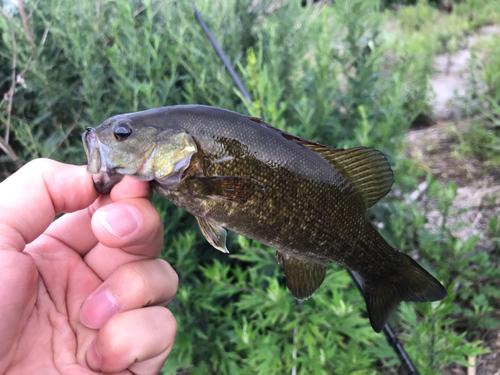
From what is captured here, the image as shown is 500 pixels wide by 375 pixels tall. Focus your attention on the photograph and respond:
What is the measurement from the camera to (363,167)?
1223mm

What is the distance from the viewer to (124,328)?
127 centimetres

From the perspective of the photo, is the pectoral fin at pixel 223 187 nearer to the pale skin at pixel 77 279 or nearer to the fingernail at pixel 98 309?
the pale skin at pixel 77 279

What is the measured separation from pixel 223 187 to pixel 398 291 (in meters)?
0.82

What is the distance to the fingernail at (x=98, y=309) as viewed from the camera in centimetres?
128

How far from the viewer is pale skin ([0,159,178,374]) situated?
1156mm

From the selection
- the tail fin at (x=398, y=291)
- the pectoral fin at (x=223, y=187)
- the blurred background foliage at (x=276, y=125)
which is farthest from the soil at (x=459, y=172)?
the pectoral fin at (x=223, y=187)

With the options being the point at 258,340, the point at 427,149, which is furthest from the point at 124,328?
the point at 427,149

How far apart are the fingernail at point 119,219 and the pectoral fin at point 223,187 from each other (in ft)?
0.90

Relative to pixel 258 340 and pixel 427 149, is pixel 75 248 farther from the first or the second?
pixel 427 149

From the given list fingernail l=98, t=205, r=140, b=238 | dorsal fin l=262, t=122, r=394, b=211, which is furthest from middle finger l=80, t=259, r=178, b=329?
dorsal fin l=262, t=122, r=394, b=211

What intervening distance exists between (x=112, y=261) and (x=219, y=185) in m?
0.75

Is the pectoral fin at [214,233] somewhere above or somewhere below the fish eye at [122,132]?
below

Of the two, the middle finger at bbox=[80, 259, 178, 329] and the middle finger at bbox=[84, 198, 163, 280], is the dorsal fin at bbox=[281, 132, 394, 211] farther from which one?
the middle finger at bbox=[80, 259, 178, 329]

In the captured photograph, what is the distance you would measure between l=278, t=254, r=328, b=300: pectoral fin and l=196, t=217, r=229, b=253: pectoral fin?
0.26 meters
